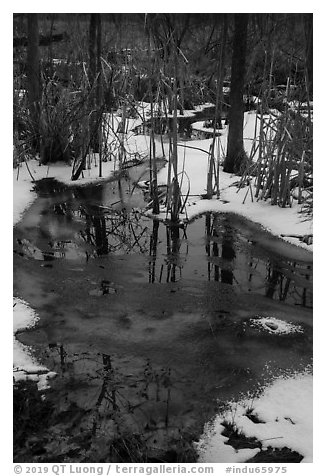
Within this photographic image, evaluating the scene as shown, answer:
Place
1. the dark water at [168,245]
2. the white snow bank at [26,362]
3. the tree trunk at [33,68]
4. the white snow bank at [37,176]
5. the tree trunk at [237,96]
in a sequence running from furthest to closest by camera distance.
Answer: the tree trunk at [33,68], the tree trunk at [237,96], the white snow bank at [37,176], the dark water at [168,245], the white snow bank at [26,362]

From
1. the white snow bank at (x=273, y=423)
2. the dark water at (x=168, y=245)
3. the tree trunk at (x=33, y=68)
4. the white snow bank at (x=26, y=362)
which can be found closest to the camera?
the white snow bank at (x=273, y=423)

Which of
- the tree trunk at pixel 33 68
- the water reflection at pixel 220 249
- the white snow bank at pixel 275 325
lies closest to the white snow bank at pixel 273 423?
the white snow bank at pixel 275 325

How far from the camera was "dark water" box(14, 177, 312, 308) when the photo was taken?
10.5 feet

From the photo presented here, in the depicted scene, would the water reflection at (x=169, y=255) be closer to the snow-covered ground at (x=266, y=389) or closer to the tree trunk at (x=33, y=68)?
the snow-covered ground at (x=266, y=389)

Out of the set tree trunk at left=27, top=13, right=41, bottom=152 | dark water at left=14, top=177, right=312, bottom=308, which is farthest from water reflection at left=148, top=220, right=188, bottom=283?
tree trunk at left=27, top=13, right=41, bottom=152

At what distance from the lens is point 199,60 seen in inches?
323

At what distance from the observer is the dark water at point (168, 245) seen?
3212mm

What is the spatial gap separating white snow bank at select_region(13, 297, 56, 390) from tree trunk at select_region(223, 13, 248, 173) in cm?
304

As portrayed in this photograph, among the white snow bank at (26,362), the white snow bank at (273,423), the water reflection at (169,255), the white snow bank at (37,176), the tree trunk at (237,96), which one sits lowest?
the white snow bank at (273,423)

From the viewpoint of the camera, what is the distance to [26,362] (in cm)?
233

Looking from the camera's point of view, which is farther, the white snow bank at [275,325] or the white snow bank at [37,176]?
the white snow bank at [37,176]

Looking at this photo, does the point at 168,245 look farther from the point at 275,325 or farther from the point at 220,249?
the point at 275,325

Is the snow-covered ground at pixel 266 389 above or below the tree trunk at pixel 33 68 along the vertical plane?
below

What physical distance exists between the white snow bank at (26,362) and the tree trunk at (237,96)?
9.98ft
